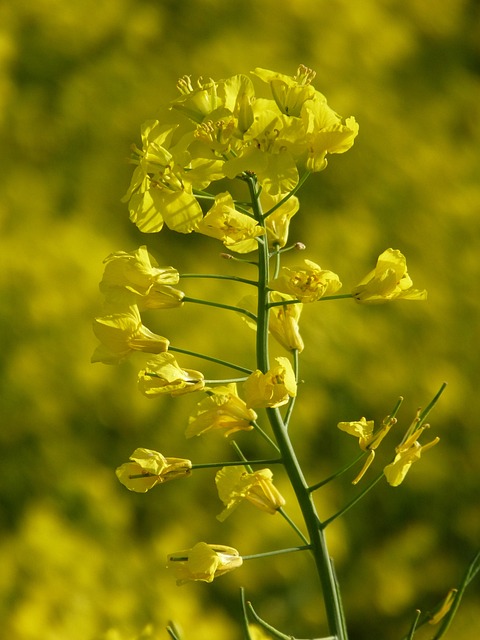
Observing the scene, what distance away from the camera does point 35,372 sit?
2.09 metres

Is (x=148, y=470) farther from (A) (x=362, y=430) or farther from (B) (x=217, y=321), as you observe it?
(B) (x=217, y=321)

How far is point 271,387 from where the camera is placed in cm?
57

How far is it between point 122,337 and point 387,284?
0.16 meters

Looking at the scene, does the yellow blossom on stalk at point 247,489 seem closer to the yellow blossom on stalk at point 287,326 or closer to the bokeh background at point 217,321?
the yellow blossom on stalk at point 287,326

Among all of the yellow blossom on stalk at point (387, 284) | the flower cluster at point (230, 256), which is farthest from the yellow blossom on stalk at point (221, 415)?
the yellow blossom on stalk at point (387, 284)

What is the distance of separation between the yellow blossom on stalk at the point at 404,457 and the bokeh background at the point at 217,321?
107 centimetres

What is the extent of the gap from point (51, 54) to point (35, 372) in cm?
90

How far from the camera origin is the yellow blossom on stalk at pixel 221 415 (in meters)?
0.60

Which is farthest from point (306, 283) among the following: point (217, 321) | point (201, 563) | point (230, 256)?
point (217, 321)

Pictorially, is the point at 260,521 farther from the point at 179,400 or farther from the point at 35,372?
the point at 35,372

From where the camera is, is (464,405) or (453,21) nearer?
(464,405)

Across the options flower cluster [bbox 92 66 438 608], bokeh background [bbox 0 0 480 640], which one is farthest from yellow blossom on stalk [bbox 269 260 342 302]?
bokeh background [bbox 0 0 480 640]

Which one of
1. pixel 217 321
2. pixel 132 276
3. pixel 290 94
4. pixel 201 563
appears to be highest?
pixel 290 94

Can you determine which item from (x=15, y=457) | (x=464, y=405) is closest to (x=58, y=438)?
(x=15, y=457)
